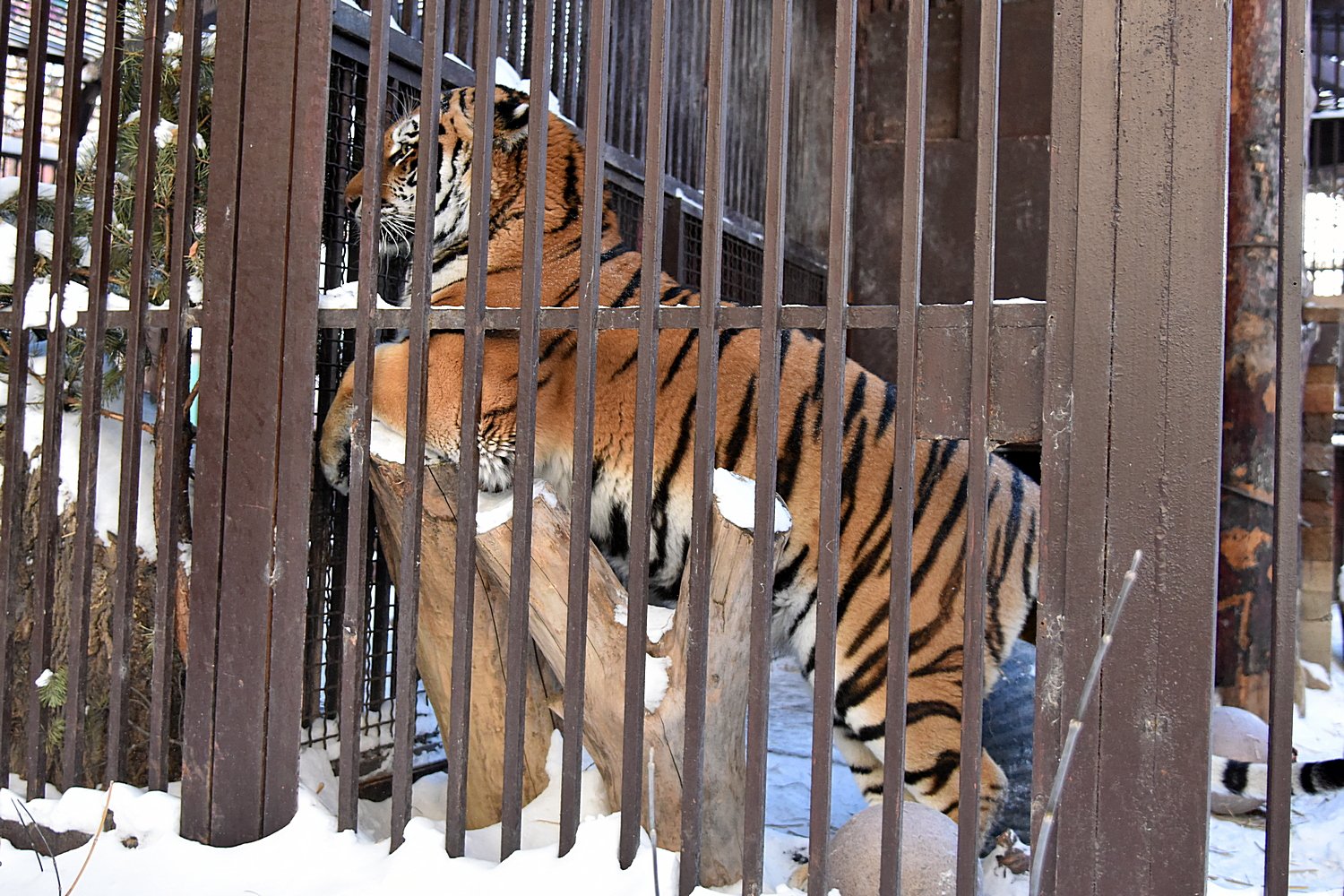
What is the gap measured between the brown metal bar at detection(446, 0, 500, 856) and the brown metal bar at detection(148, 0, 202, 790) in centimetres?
61

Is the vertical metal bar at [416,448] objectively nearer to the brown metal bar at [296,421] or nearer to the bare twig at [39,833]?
the brown metal bar at [296,421]

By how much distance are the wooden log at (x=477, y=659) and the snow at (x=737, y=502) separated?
26.1 inches

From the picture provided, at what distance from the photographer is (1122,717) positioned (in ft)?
5.24

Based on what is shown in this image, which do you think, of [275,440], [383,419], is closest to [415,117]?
[383,419]

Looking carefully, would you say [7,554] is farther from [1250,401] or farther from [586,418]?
[1250,401]

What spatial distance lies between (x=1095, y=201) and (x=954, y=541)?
1.08 meters

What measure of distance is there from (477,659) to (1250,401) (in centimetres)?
287

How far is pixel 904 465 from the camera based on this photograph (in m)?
1.68

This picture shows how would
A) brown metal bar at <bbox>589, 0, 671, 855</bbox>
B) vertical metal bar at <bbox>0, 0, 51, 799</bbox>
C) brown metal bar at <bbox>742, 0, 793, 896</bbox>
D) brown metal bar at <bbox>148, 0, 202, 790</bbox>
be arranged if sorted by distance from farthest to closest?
vertical metal bar at <bbox>0, 0, 51, 799</bbox> < brown metal bar at <bbox>148, 0, 202, 790</bbox> < brown metal bar at <bbox>589, 0, 671, 855</bbox> < brown metal bar at <bbox>742, 0, 793, 896</bbox>

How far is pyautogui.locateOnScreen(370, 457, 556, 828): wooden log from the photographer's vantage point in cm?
244

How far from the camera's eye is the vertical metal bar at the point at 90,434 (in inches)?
90.0

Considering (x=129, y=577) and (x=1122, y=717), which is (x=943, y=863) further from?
(x=129, y=577)

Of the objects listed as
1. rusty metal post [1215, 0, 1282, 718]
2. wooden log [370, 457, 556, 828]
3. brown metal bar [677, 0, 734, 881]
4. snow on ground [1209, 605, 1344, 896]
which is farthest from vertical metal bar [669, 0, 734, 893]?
rusty metal post [1215, 0, 1282, 718]

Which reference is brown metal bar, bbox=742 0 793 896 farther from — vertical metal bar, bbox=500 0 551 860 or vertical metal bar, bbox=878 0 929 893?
vertical metal bar, bbox=500 0 551 860
